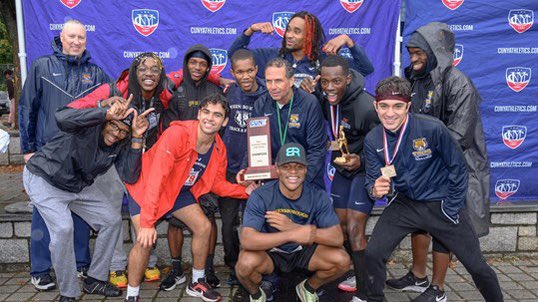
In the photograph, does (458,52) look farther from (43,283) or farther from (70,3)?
(43,283)

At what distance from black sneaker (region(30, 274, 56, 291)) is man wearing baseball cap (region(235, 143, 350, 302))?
203 cm

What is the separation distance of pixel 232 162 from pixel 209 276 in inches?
46.3

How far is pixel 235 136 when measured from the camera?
4.89m

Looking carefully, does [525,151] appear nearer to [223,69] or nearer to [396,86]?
[396,86]

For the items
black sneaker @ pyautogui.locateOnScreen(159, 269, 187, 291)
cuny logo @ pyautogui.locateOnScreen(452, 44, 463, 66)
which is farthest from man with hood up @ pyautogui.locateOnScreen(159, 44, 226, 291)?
cuny logo @ pyautogui.locateOnScreen(452, 44, 463, 66)

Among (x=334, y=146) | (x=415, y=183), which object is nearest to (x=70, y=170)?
(x=334, y=146)

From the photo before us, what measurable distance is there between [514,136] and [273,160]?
3.52 metres

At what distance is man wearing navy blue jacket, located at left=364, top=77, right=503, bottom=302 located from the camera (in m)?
3.92

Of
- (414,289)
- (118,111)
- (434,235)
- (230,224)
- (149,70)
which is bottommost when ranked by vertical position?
(414,289)

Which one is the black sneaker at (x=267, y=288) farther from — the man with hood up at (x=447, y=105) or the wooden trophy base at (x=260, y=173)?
the man with hood up at (x=447, y=105)

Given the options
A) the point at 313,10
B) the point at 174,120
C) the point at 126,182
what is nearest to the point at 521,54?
the point at 313,10

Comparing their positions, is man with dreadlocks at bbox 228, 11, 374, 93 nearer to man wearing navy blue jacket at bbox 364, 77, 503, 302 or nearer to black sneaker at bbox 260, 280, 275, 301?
man wearing navy blue jacket at bbox 364, 77, 503, 302

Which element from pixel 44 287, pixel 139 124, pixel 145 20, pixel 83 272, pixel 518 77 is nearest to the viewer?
pixel 139 124

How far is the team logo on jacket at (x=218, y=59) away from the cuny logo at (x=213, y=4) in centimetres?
50
